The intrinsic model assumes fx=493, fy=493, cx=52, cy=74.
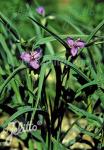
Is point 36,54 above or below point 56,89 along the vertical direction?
above

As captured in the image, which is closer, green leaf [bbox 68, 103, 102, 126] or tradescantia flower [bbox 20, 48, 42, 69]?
tradescantia flower [bbox 20, 48, 42, 69]

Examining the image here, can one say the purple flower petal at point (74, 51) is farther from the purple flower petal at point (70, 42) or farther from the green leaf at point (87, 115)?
the green leaf at point (87, 115)

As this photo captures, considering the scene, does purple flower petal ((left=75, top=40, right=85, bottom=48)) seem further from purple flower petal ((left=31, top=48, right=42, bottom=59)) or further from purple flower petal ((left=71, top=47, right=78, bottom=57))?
purple flower petal ((left=31, top=48, right=42, bottom=59))

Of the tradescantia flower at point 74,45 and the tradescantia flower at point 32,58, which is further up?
the tradescantia flower at point 74,45

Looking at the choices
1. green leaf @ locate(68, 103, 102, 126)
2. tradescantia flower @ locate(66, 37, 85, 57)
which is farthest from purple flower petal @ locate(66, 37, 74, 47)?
green leaf @ locate(68, 103, 102, 126)

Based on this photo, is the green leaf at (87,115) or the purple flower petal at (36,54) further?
the green leaf at (87,115)

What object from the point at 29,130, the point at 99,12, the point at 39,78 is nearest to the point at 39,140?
the point at 29,130

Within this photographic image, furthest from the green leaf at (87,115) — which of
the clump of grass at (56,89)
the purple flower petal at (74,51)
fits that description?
the purple flower petal at (74,51)

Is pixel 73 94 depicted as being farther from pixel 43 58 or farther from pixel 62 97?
pixel 43 58

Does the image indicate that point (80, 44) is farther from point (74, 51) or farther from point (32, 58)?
point (32, 58)

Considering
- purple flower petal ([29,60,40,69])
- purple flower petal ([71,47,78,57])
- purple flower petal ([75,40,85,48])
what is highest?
purple flower petal ([75,40,85,48])

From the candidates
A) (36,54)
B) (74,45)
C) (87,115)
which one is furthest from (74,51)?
(87,115)
